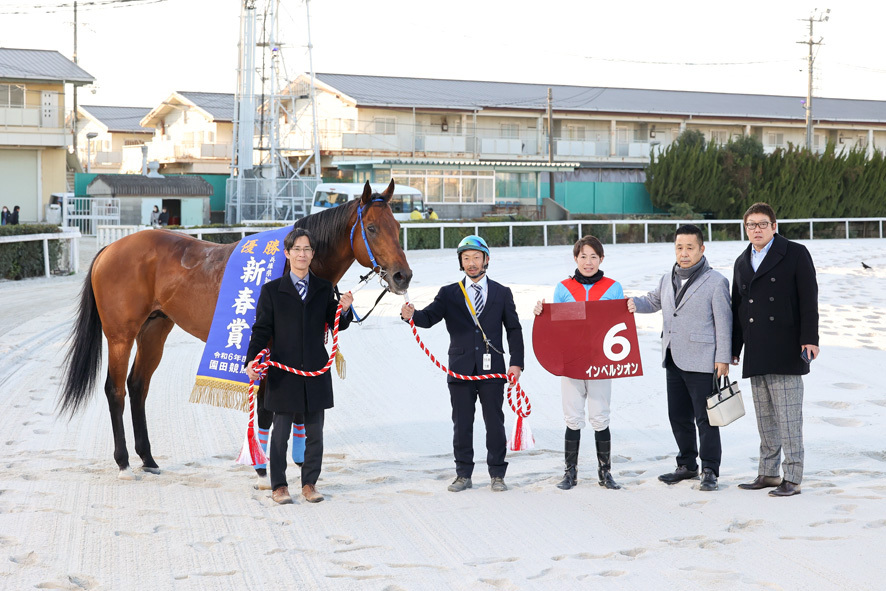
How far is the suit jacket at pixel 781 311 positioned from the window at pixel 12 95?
33.6 m

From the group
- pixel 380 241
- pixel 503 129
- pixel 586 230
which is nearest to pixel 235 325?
pixel 380 241

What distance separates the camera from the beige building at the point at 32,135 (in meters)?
32.8

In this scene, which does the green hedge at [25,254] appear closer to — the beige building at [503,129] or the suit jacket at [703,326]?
the suit jacket at [703,326]

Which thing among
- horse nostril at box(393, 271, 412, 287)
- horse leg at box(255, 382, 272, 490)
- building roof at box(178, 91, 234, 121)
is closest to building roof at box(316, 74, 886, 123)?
building roof at box(178, 91, 234, 121)

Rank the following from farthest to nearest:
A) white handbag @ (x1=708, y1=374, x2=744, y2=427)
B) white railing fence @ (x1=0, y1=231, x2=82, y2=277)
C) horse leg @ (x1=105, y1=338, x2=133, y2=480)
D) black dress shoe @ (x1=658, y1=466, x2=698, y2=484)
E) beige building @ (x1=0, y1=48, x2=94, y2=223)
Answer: beige building @ (x1=0, y1=48, x2=94, y2=223)
white railing fence @ (x1=0, y1=231, x2=82, y2=277)
horse leg @ (x1=105, y1=338, x2=133, y2=480)
black dress shoe @ (x1=658, y1=466, x2=698, y2=484)
white handbag @ (x1=708, y1=374, x2=744, y2=427)

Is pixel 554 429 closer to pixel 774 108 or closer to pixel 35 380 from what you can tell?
pixel 35 380

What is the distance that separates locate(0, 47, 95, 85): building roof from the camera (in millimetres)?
33438

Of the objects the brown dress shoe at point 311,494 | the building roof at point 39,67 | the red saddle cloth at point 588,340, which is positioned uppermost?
the building roof at point 39,67

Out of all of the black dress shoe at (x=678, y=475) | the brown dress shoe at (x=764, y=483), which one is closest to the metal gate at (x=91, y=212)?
the black dress shoe at (x=678, y=475)

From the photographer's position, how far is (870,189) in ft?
123

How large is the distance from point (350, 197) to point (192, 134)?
23.6 meters

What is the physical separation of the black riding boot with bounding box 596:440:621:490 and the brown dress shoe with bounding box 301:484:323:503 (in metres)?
1.60

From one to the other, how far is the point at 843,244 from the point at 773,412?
26.0m

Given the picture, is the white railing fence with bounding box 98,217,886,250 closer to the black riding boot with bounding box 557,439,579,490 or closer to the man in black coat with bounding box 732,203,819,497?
the black riding boot with bounding box 557,439,579,490
